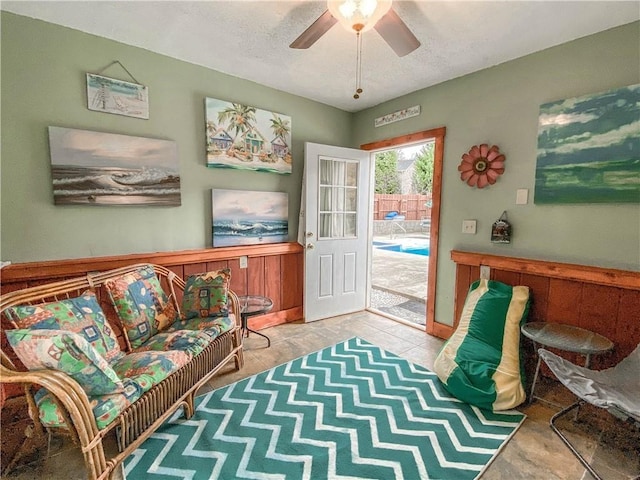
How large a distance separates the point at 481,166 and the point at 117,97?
3.00 meters

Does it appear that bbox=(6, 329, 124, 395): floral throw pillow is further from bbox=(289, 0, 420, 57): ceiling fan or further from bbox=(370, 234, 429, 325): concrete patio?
bbox=(370, 234, 429, 325): concrete patio

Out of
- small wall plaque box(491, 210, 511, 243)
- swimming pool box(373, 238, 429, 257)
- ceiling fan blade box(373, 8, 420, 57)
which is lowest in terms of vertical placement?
swimming pool box(373, 238, 429, 257)

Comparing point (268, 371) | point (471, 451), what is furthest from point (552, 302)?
point (268, 371)

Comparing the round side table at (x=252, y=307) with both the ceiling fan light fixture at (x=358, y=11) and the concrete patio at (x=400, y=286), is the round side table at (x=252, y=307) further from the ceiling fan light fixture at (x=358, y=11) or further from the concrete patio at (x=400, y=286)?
the ceiling fan light fixture at (x=358, y=11)

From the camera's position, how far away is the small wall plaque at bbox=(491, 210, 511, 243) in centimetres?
251

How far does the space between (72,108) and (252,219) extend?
5.24 ft

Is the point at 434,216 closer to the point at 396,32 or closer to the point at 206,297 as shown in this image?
the point at 396,32

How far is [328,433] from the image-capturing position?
1727mm

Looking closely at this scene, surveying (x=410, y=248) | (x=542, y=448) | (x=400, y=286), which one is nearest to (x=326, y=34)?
(x=542, y=448)

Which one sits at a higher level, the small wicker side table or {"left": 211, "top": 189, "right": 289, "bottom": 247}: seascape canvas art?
{"left": 211, "top": 189, "right": 289, "bottom": 247}: seascape canvas art

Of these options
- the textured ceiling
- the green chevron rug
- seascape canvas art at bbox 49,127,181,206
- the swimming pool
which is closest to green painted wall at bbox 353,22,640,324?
the textured ceiling

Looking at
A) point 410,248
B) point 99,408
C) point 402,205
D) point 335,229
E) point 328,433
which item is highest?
point 402,205

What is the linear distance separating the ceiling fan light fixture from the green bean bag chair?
6.79 feet

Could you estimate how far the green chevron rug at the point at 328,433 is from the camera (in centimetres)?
148
